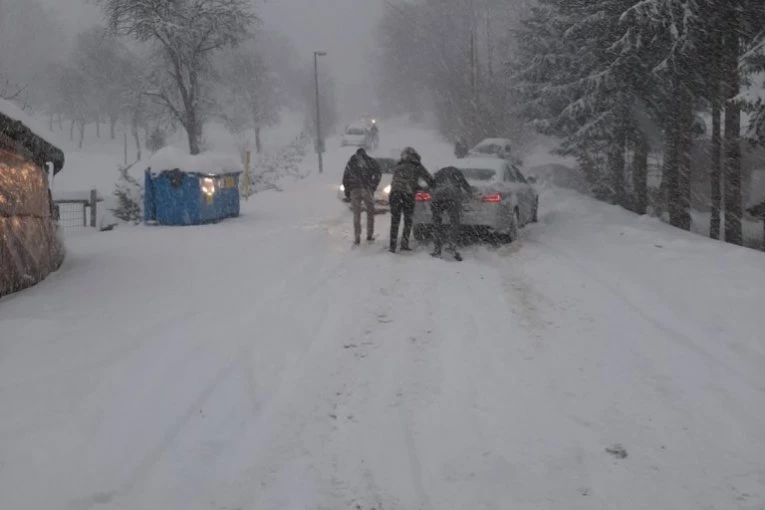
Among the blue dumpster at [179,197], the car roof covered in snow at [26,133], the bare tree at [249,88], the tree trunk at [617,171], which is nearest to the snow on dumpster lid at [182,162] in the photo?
the blue dumpster at [179,197]

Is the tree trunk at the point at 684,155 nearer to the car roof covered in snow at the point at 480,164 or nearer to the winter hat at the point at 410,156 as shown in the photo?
the car roof covered in snow at the point at 480,164

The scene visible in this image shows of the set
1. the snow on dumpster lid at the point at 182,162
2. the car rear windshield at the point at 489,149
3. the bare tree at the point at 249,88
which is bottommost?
the snow on dumpster lid at the point at 182,162

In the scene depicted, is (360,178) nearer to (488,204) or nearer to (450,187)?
(450,187)

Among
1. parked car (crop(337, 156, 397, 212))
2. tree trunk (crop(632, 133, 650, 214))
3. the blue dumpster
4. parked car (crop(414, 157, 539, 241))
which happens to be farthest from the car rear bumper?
tree trunk (crop(632, 133, 650, 214))

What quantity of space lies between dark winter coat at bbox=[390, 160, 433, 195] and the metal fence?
10.0m

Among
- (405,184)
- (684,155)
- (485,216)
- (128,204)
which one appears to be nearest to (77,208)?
(128,204)

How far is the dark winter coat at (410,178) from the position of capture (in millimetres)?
10211

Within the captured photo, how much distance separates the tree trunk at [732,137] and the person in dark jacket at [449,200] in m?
6.06

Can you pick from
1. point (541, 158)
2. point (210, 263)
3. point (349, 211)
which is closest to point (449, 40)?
point (541, 158)

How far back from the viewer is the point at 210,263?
30.9ft

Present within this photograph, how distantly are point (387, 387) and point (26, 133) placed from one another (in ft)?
19.7

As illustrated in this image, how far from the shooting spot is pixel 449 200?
10211 mm

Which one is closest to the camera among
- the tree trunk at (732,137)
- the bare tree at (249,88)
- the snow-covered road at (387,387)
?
the snow-covered road at (387,387)

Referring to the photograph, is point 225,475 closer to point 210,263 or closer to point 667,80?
point 210,263
